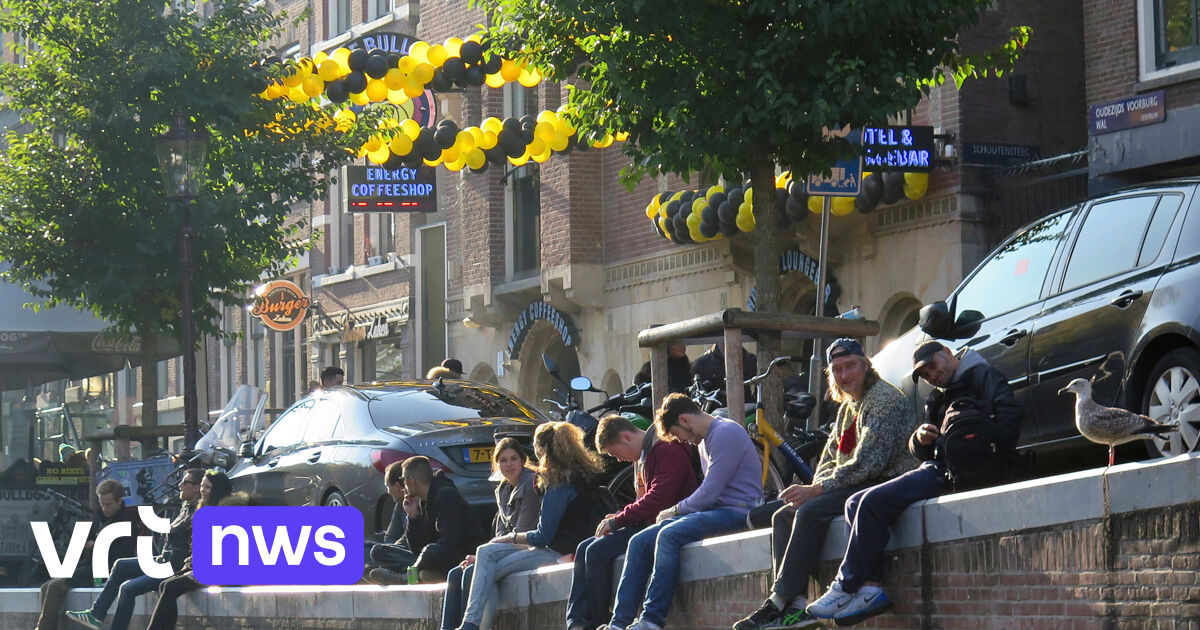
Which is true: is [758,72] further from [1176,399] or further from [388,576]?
[1176,399]

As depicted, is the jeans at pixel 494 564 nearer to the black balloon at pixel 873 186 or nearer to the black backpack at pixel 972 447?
the black backpack at pixel 972 447

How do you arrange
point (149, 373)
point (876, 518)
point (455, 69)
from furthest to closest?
point (149, 373), point (455, 69), point (876, 518)

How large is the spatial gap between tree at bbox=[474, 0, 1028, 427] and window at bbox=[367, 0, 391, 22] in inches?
912

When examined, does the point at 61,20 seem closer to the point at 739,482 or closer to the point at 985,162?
the point at 985,162

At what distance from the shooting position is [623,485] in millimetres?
13648

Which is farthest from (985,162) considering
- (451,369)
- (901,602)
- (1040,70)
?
(901,602)

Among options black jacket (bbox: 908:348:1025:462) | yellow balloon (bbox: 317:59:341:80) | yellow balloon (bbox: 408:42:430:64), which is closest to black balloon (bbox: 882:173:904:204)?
yellow balloon (bbox: 408:42:430:64)

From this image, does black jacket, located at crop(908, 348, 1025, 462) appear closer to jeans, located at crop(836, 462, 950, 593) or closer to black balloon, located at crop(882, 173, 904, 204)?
jeans, located at crop(836, 462, 950, 593)

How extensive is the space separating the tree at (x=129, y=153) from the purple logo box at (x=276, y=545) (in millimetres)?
8631

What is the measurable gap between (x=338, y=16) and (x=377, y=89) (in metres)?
17.5

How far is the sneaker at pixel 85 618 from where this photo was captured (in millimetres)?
17812

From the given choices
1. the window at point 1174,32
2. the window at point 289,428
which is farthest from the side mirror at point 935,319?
the window at point 1174,32

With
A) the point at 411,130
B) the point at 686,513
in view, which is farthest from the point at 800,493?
the point at 411,130

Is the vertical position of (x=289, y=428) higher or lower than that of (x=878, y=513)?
higher
